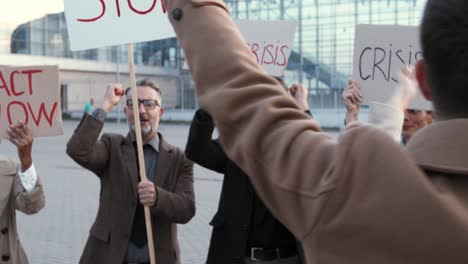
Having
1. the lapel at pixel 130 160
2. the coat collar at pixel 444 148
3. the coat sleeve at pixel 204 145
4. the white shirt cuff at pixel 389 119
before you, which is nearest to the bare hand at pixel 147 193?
the lapel at pixel 130 160

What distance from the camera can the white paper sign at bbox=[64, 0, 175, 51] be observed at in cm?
329

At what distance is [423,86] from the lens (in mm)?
1023

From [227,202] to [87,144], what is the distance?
83 centimetres

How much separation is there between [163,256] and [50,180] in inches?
346

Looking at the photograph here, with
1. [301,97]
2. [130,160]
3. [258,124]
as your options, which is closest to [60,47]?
[130,160]

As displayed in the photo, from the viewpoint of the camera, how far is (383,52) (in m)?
3.29

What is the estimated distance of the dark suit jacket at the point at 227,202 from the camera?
126 inches

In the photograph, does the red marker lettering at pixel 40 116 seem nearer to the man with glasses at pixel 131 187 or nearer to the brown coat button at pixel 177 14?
the man with glasses at pixel 131 187

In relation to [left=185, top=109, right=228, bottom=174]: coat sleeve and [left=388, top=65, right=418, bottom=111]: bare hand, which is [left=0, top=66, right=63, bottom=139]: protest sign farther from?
[left=388, top=65, right=418, bottom=111]: bare hand

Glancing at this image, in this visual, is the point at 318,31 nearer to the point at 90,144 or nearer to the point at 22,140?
the point at 90,144

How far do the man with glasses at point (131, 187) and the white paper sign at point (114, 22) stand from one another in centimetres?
39

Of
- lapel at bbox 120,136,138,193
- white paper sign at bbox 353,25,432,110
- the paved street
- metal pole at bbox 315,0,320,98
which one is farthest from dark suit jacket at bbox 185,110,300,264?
metal pole at bbox 315,0,320,98

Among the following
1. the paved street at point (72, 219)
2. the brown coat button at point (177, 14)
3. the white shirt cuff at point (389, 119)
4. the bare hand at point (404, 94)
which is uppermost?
the brown coat button at point (177, 14)

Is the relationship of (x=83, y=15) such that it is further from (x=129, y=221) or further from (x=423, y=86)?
(x=423, y=86)
